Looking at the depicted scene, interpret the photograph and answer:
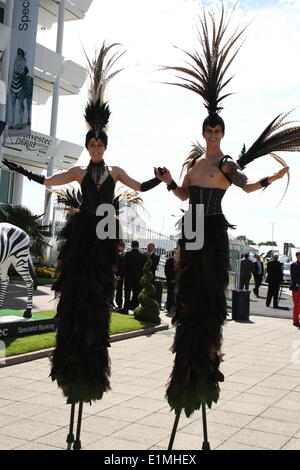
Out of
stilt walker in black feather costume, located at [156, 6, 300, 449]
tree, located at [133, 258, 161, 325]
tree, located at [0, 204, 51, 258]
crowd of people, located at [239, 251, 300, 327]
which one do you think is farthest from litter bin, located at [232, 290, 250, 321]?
stilt walker in black feather costume, located at [156, 6, 300, 449]

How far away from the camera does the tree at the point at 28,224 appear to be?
20781 mm

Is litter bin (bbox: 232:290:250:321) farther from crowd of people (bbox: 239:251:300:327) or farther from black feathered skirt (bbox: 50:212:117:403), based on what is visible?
black feathered skirt (bbox: 50:212:117:403)

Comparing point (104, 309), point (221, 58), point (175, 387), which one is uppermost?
point (221, 58)

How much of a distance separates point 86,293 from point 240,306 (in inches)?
464

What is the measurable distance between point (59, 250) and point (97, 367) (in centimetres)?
108

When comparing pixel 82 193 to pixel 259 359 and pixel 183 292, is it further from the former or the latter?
pixel 259 359

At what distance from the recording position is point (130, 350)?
987 cm

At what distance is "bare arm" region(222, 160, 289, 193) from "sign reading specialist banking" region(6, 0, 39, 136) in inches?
809

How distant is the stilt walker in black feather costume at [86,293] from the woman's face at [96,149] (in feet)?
0.06

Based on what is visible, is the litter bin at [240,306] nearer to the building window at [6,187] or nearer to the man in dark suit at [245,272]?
the man in dark suit at [245,272]

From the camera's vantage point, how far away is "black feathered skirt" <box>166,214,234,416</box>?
434 cm

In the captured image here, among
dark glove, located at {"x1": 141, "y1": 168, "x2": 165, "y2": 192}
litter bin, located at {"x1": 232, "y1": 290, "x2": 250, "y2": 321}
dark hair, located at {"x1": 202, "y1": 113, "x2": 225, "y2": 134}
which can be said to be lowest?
litter bin, located at {"x1": 232, "y1": 290, "x2": 250, "y2": 321}
